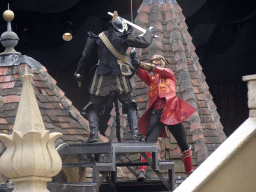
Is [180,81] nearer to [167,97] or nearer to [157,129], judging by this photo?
[167,97]

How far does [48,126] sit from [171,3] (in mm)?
3030

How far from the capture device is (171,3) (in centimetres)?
1010

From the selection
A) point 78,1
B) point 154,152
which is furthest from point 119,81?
point 78,1

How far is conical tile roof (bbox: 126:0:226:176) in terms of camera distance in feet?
30.0

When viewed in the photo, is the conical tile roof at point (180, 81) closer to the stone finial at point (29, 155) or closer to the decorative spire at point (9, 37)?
the decorative spire at point (9, 37)

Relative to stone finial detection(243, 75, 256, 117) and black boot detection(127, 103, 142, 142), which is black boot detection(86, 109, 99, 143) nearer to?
black boot detection(127, 103, 142, 142)

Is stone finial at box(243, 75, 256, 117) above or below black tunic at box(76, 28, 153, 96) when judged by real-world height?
below

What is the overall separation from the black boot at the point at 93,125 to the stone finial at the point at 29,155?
6.04 ft

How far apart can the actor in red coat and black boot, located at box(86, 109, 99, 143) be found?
642 millimetres

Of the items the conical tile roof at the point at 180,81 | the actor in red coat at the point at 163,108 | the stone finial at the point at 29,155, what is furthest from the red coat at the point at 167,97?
the stone finial at the point at 29,155

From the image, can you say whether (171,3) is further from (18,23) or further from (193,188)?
(193,188)

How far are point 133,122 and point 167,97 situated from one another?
1.85 feet

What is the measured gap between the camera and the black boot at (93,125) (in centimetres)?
716

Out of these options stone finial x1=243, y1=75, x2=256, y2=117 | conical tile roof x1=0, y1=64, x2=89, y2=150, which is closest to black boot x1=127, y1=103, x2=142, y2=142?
conical tile roof x1=0, y1=64, x2=89, y2=150
